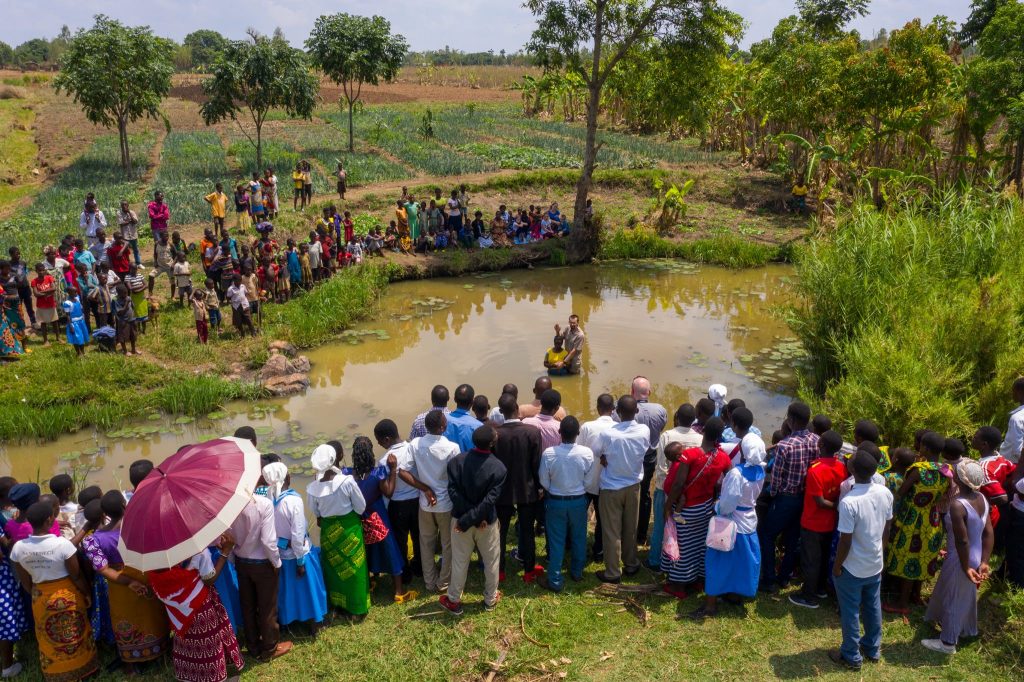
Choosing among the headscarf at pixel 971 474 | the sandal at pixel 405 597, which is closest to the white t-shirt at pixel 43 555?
the sandal at pixel 405 597

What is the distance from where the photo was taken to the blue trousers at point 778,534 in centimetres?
602

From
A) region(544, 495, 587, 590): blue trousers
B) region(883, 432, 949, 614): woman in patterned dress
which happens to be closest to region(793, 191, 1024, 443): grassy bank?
region(883, 432, 949, 614): woman in patterned dress

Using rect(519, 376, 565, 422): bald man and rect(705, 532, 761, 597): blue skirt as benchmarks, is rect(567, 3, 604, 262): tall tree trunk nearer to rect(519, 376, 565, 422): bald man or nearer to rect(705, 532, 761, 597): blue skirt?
rect(519, 376, 565, 422): bald man

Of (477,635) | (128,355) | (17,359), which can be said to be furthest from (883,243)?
(17,359)

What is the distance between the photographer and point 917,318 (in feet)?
29.4

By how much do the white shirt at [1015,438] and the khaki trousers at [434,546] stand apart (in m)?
4.66

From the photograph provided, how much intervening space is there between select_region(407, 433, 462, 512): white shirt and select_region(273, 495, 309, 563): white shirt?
0.97 metres

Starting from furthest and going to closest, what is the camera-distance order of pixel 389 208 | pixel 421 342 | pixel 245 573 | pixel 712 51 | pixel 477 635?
pixel 389 208 < pixel 712 51 < pixel 421 342 < pixel 477 635 < pixel 245 573

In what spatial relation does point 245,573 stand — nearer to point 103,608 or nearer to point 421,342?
point 103,608

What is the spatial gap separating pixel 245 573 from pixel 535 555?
251cm

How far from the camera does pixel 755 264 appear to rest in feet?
60.9

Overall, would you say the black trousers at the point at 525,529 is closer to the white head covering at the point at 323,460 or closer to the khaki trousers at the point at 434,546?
the khaki trousers at the point at 434,546

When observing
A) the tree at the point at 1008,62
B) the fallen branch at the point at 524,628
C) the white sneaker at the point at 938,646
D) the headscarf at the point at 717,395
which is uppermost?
the tree at the point at 1008,62

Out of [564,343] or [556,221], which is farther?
[556,221]
